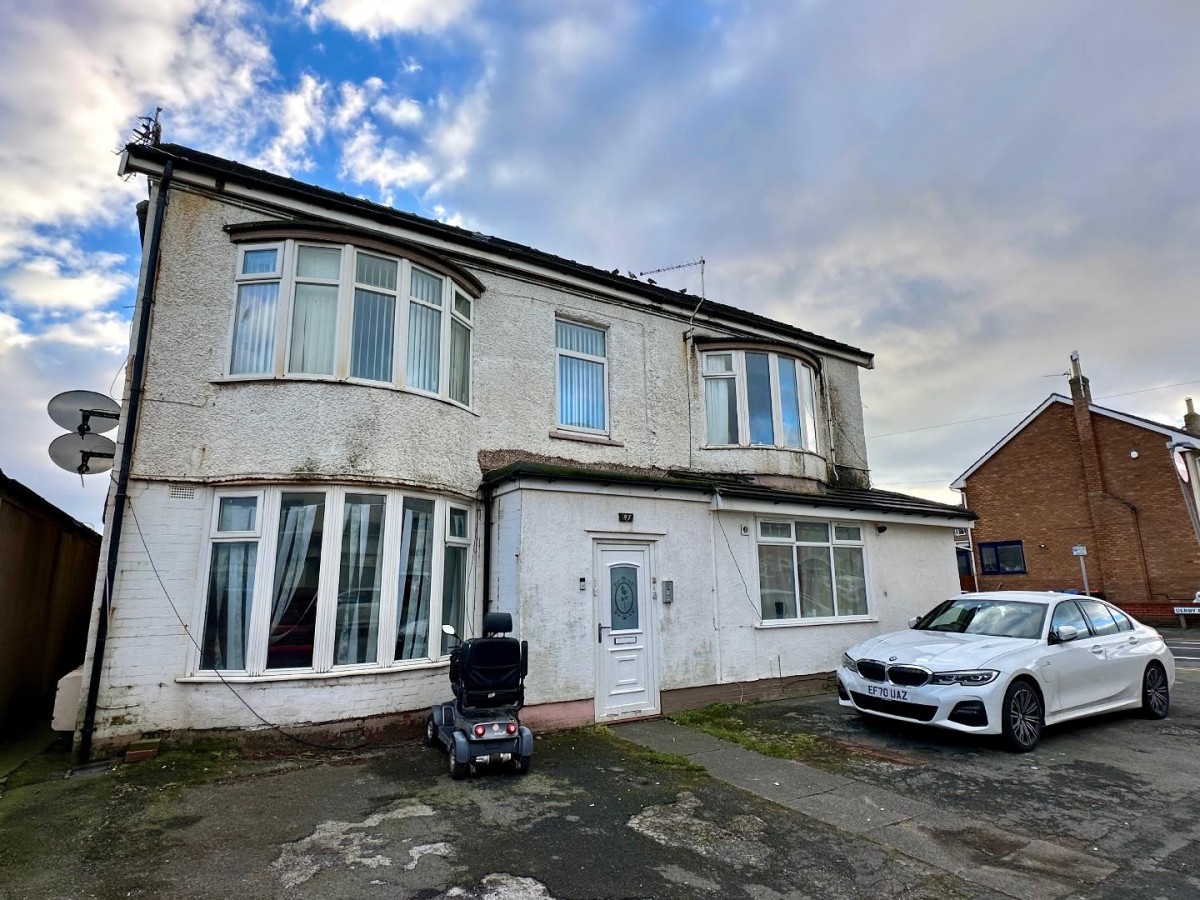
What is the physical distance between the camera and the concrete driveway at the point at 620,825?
3.94m

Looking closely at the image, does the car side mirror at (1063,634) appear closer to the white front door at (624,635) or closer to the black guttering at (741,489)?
the black guttering at (741,489)

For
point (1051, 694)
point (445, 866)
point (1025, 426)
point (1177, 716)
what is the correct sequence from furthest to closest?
point (1025, 426)
point (1177, 716)
point (1051, 694)
point (445, 866)

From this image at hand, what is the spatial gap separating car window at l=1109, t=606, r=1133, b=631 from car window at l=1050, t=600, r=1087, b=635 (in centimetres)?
84

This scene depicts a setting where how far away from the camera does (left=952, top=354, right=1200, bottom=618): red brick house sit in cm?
2109

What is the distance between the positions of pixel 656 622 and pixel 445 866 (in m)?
4.92

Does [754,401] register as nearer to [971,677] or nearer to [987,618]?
[987,618]

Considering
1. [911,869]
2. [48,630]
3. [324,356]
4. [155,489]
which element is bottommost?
[911,869]

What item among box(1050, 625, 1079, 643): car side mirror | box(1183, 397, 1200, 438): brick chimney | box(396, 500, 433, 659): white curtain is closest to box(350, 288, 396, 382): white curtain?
box(396, 500, 433, 659): white curtain

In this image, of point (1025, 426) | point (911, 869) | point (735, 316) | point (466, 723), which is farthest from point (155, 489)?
point (1025, 426)

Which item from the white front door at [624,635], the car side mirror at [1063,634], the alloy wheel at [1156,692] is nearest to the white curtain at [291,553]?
the white front door at [624,635]

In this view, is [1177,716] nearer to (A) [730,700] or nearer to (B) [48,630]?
(A) [730,700]

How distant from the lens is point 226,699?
660 cm

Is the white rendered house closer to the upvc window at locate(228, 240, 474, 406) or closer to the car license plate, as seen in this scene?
the upvc window at locate(228, 240, 474, 406)

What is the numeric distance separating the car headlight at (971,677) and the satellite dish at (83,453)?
30.9 feet
